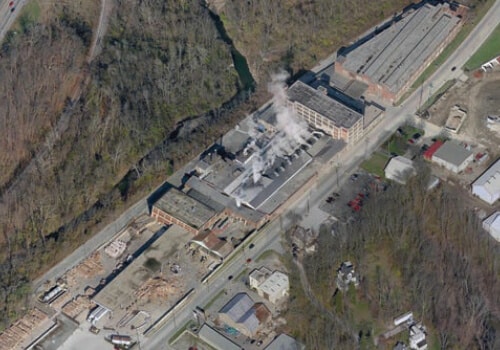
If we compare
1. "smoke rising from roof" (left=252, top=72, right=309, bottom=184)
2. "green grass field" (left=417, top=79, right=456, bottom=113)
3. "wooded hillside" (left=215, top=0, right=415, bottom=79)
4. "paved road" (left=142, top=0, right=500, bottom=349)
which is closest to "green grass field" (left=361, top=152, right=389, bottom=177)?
"paved road" (left=142, top=0, right=500, bottom=349)

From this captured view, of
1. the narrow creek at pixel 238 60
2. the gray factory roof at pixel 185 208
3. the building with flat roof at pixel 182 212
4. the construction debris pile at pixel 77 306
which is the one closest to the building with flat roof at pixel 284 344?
the building with flat roof at pixel 182 212

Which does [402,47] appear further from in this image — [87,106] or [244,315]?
[244,315]

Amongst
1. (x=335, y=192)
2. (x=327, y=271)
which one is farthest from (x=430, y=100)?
(x=327, y=271)

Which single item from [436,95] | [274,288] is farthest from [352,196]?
[436,95]

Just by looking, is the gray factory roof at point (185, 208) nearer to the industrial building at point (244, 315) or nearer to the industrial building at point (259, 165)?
the industrial building at point (259, 165)

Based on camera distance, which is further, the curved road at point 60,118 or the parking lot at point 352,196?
the curved road at point 60,118

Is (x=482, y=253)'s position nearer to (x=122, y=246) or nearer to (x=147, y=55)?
(x=122, y=246)

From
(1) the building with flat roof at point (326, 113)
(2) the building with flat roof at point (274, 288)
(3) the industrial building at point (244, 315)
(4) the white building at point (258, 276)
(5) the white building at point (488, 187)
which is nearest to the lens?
(3) the industrial building at point (244, 315)
